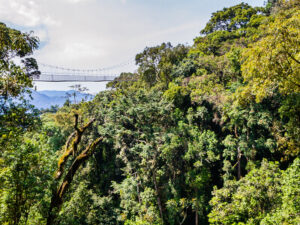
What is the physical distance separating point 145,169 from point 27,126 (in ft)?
26.5

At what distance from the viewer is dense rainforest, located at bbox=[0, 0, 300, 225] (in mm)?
3559

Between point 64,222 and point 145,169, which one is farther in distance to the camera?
point 145,169

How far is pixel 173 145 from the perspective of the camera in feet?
35.8

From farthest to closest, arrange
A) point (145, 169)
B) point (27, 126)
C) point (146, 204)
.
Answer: point (145, 169) → point (146, 204) → point (27, 126)

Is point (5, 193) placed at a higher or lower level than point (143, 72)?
lower

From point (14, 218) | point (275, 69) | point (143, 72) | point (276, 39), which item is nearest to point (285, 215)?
point (275, 69)

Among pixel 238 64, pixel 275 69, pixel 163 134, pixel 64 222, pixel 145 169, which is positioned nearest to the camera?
pixel 275 69

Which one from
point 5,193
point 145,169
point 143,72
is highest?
point 143,72

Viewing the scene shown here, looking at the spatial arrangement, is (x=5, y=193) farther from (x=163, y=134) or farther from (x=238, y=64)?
(x=238, y=64)

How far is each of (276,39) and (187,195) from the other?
1040cm

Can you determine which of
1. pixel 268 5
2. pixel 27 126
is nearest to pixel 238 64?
pixel 27 126

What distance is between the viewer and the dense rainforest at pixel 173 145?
3.56m

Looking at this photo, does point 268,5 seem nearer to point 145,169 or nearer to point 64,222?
point 145,169

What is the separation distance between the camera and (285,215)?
15.8 ft
